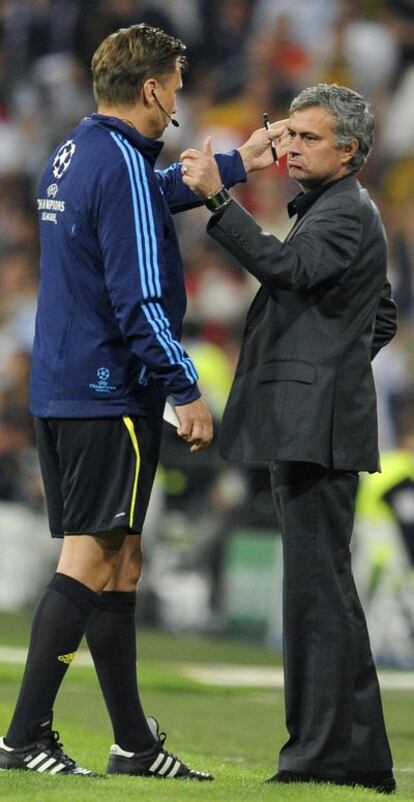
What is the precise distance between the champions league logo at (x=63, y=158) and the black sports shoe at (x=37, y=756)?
4.97ft

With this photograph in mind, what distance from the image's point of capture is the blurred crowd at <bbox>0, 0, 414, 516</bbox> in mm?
12938

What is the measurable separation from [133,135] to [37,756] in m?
1.72

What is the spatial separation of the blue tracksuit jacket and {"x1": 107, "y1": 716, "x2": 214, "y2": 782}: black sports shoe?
983mm

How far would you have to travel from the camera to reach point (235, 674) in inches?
359

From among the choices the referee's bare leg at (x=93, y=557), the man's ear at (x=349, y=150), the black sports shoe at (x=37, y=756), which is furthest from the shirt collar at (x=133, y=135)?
the black sports shoe at (x=37, y=756)

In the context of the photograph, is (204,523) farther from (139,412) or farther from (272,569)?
(139,412)

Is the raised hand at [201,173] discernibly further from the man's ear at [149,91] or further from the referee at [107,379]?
the man's ear at [149,91]

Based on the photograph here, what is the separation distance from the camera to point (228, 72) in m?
14.5

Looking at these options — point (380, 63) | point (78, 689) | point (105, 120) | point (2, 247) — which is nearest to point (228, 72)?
point (380, 63)

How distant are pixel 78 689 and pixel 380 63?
295 inches

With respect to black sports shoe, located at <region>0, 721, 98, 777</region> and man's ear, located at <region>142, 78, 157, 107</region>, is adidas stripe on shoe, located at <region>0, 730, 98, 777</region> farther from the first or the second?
man's ear, located at <region>142, 78, 157, 107</region>

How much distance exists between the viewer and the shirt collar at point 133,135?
459 centimetres

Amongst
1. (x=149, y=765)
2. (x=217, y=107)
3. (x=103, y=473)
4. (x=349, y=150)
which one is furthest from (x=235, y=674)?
(x=217, y=107)

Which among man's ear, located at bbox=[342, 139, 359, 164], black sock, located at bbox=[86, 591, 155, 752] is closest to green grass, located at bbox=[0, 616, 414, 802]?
black sock, located at bbox=[86, 591, 155, 752]
